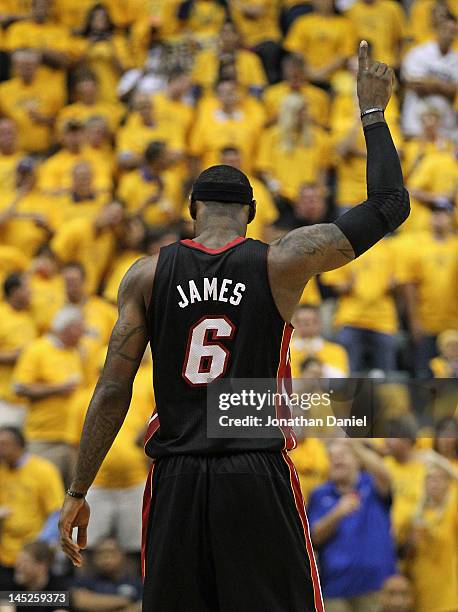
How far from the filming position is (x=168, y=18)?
1445cm

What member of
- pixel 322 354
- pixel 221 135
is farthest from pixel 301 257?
pixel 221 135

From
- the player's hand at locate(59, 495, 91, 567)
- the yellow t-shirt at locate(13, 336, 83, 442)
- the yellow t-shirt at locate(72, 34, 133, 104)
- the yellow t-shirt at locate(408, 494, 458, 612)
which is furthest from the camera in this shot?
the yellow t-shirt at locate(72, 34, 133, 104)

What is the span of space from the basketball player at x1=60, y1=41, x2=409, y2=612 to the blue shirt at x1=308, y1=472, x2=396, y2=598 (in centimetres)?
424

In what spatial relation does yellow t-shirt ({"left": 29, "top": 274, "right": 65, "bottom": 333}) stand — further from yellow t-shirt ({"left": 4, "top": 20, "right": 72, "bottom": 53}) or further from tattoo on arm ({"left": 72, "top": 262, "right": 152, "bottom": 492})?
tattoo on arm ({"left": 72, "top": 262, "right": 152, "bottom": 492})

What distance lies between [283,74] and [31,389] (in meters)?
5.59

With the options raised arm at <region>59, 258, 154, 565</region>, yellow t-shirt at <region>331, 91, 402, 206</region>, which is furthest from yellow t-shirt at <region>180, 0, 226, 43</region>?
raised arm at <region>59, 258, 154, 565</region>

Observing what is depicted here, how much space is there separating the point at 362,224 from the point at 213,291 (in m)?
0.55

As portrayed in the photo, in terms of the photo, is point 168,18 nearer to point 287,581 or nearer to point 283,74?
point 283,74

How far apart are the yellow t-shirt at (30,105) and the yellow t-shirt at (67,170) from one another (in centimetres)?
80

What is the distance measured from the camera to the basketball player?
13.4ft

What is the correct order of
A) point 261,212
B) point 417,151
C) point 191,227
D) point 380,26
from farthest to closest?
point 380,26 → point 417,151 → point 261,212 → point 191,227

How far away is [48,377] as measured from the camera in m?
10.0

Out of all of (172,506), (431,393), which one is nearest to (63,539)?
(172,506)

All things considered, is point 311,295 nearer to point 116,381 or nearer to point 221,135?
point 221,135
